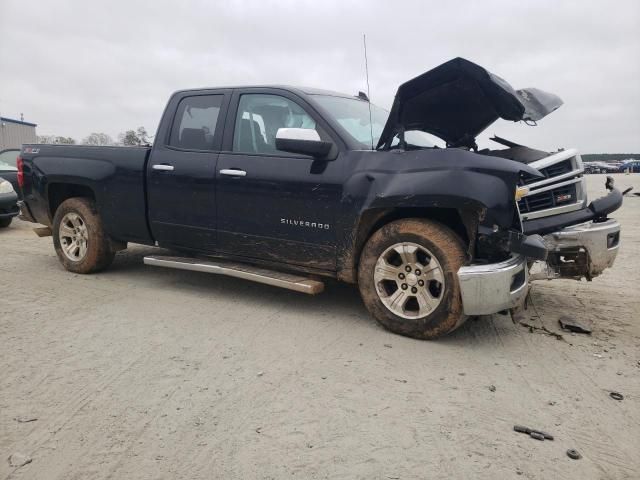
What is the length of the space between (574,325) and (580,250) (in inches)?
25.0

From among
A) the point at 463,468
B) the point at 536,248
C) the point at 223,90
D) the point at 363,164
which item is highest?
the point at 223,90

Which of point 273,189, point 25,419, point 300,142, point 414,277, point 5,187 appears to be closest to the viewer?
point 25,419

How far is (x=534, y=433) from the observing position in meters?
2.62

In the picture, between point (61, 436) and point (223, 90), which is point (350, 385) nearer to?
point (61, 436)

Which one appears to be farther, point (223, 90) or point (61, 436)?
point (223, 90)

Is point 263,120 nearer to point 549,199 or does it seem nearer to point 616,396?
point 549,199

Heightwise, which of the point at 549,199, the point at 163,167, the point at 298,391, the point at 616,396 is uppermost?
the point at 163,167

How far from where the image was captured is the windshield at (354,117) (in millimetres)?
4461

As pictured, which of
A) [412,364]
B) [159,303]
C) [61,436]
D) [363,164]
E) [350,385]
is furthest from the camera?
[159,303]

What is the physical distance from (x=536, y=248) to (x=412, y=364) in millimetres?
1137

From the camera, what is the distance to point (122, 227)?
5.52m

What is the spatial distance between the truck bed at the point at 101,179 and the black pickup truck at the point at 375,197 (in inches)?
0.8

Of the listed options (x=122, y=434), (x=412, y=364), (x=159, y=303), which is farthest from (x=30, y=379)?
(x=412, y=364)

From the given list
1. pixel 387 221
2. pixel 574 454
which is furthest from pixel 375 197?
pixel 574 454
